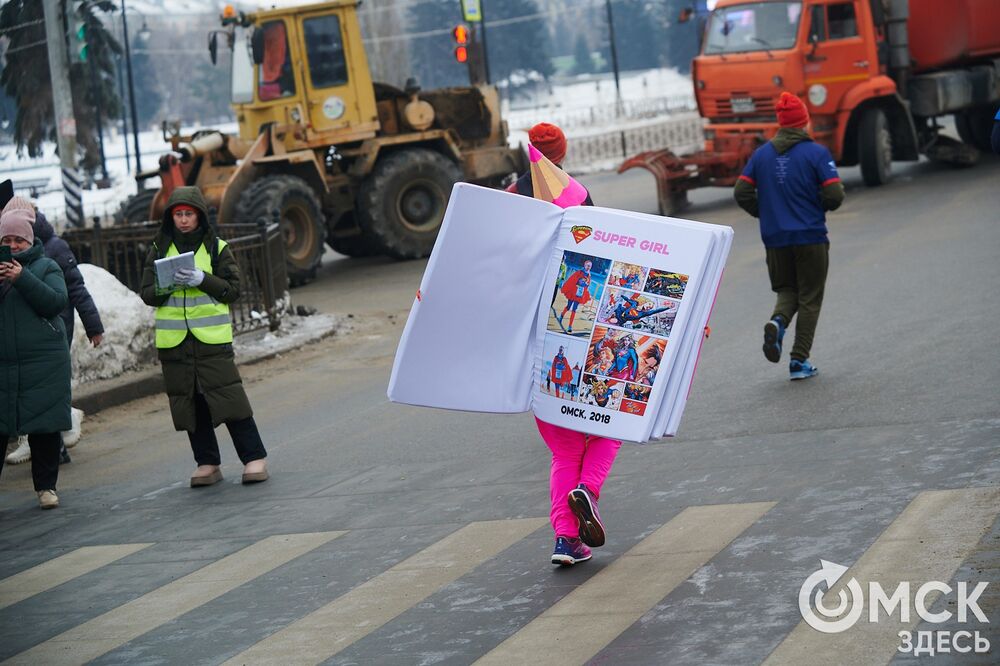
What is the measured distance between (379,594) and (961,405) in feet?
12.4

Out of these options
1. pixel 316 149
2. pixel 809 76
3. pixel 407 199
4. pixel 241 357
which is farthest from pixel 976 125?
pixel 241 357

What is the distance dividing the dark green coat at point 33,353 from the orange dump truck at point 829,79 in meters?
13.3

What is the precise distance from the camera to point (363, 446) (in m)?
9.27

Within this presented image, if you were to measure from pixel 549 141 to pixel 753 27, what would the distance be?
16266mm

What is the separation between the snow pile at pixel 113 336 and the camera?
12156 mm

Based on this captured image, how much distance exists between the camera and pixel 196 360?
8430 millimetres

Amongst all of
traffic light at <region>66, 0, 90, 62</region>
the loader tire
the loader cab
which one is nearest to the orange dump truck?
the loader tire

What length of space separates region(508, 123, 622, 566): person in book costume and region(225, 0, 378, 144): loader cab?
14020mm

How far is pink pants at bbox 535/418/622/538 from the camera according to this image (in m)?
5.98

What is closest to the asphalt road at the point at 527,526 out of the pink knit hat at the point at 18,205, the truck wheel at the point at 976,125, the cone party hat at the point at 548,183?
the cone party hat at the point at 548,183

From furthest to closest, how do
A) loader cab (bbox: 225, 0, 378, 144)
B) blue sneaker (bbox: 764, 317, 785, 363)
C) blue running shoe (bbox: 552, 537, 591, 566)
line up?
loader cab (bbox: 225, 0, 378, 144) → blue sneaker (bbox: 764, 317, 785, 363) → blue running shoe (bbox: 552, 537, 591, 566)

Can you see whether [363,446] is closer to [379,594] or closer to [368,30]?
[379,594]

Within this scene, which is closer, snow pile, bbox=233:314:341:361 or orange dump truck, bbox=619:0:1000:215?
snow pile, bbox=233:314:341:361

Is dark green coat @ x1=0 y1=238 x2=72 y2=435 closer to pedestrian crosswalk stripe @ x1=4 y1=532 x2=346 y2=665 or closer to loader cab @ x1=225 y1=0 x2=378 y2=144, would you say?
pedestrian crosswalk stripe @ x1=4 y1=532 x2=346 y2=665
